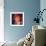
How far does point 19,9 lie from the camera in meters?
5.78

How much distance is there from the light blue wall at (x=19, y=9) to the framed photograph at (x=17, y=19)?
131 mm

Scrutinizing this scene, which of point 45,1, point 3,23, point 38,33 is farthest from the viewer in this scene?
point 3,23

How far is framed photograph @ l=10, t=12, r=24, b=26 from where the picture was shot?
5.81m

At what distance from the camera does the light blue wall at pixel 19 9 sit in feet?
18.9

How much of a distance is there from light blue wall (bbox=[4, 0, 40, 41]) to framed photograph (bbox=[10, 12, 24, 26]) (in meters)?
0.13

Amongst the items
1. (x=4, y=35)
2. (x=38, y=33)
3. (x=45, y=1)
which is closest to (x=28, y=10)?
(x=45, y=1)

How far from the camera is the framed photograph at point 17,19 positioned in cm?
581

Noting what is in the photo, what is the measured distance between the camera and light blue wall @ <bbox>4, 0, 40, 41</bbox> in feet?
18.9

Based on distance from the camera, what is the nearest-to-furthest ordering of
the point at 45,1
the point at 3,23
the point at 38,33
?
the point at 38,33 → the point at 45,1 → the point at 3,23

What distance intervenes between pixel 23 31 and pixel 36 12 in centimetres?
100

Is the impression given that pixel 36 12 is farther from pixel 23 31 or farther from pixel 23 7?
pixel 23 31

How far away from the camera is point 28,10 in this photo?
581cm

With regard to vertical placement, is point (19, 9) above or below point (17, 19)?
above

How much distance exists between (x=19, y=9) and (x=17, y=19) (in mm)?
448
